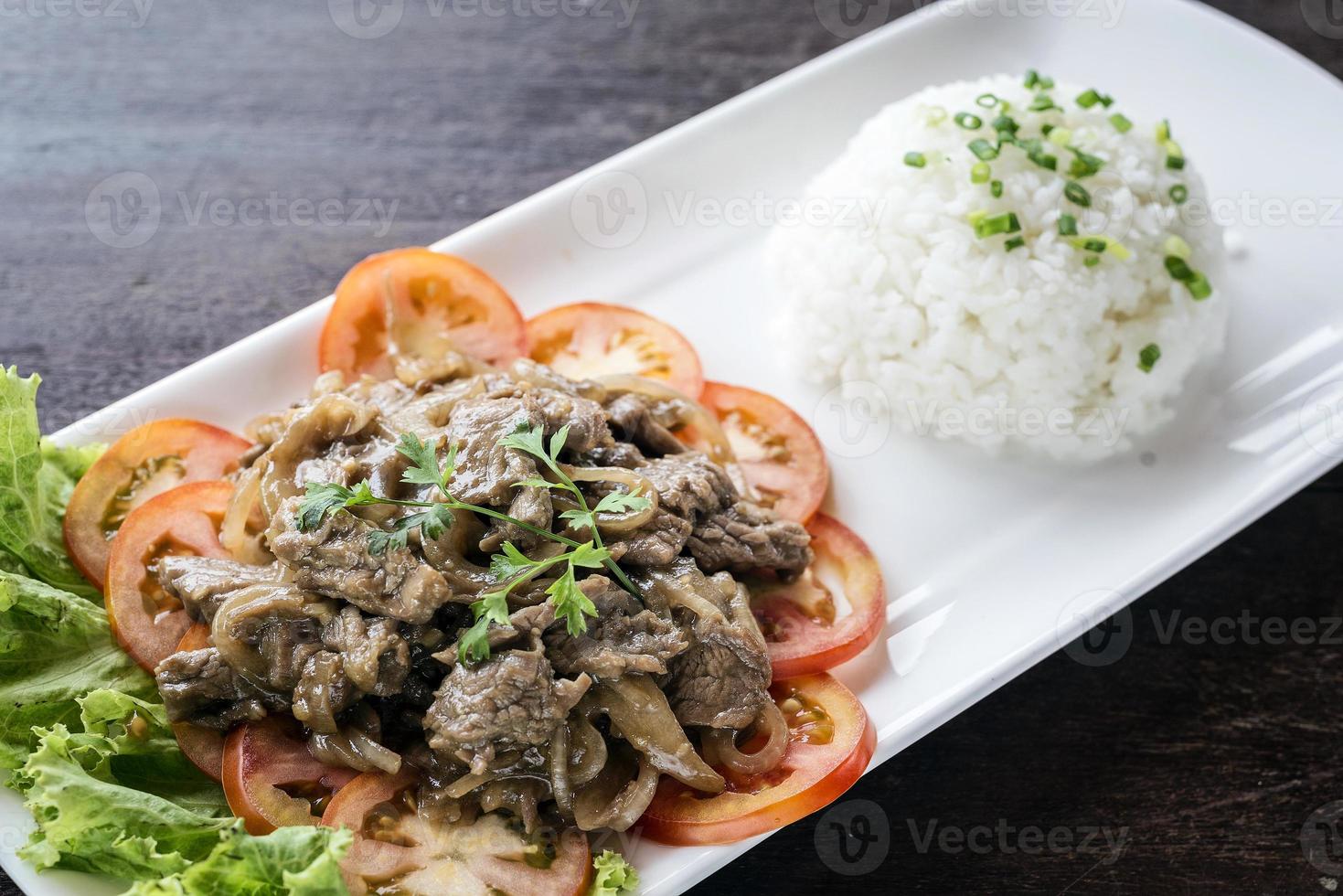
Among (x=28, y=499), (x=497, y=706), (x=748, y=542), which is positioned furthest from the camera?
(x=748, y=542)

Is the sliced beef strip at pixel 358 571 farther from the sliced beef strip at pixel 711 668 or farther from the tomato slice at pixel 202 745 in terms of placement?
the sliced beef strip at pixel 711 668

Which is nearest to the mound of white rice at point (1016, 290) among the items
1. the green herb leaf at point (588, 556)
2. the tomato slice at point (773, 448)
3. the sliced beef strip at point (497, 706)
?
the tomato slice at point (773, 448)

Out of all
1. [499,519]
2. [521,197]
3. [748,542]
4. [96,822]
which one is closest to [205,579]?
[96,822]

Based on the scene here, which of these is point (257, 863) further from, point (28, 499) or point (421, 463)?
point (28, 499)

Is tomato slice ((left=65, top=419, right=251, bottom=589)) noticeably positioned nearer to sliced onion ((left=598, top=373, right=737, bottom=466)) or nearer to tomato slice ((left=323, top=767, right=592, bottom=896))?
tomato slice ((left=323, top=767, right=592, bottom=896))

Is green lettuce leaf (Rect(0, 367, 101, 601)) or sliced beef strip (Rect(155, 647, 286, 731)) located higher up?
green lettuce leaf (Rect(0, 367, 101, 601))

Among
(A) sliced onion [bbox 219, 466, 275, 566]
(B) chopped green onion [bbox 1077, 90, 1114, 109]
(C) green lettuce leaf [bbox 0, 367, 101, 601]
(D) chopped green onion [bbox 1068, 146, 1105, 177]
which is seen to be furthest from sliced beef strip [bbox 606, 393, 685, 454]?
(B) chopped green onion [bbox 1077, 90, 1114, 109]
